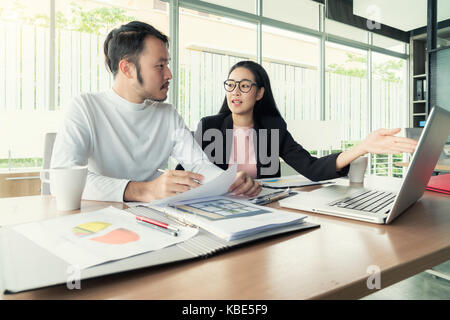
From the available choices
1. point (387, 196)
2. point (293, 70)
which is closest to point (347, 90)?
point (293, 70)

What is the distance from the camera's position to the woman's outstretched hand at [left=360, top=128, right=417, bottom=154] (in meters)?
0.97

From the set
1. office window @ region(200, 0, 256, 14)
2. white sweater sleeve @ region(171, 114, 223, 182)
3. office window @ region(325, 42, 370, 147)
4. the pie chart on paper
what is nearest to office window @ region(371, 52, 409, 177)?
office window @ region(325, 42, 370, 147)

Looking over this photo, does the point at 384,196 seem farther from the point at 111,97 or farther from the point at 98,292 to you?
the point at 111,97

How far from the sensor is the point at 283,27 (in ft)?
15.5

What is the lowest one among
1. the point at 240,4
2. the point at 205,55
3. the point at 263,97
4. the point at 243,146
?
the point at 243,146

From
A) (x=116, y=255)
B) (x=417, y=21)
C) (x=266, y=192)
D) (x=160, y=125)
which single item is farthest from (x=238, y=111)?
(x=417, y=21)

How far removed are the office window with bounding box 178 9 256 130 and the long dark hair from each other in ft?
6.28

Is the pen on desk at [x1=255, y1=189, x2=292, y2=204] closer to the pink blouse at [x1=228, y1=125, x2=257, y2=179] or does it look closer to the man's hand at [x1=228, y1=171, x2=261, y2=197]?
the man's hand at [x1=228, y1=171, x2=261, y2=197]

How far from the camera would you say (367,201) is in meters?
0.93

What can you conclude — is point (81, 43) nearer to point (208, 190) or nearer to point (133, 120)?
point (133, 120)

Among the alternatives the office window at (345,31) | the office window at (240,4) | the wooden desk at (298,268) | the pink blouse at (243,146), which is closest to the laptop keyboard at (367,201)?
the wooden desk at (298,268)

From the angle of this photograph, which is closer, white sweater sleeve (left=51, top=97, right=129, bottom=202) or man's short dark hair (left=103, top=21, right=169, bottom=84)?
white sweater sleeve (left=51, top=97, right=129, bottom=202)

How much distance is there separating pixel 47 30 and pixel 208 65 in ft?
6.03

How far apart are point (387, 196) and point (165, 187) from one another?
0.69 meters
